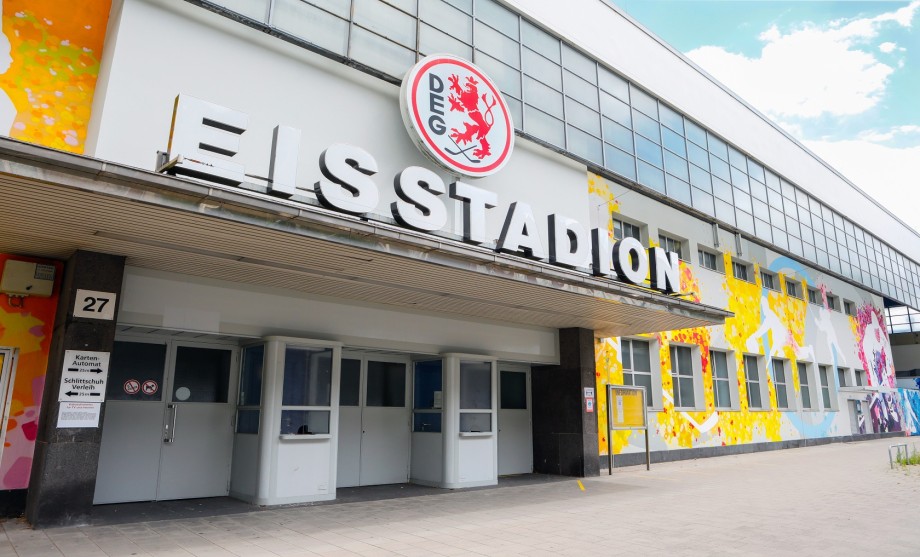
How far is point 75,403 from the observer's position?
24.0 ft

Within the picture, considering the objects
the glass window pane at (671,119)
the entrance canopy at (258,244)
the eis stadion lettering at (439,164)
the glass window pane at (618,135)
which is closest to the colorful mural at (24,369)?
the entrance canopy at (258,244)

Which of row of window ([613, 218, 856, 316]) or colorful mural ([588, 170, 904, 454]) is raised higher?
row of window ([613, 218, 856, 316])

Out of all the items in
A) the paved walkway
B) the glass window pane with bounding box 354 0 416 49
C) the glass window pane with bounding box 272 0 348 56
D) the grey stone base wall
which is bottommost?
the paved walkway

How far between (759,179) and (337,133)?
61.7ft

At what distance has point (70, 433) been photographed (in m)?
7.23

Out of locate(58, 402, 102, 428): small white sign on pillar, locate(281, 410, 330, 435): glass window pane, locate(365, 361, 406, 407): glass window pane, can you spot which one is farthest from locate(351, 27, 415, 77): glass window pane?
locate(58, 402, 102, 428): small white sign on pillar

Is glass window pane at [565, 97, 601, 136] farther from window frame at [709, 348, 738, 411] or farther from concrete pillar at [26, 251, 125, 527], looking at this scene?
concrete pillar at [26, 251, 125, 527]

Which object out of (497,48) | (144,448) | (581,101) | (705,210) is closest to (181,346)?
(144,448)

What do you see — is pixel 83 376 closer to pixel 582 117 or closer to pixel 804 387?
pixel 582 117

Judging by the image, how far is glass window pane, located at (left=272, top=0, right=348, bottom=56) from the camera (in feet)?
34.4

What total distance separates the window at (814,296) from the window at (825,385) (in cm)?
273

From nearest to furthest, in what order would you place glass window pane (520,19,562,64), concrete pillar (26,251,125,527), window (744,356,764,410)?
concrete pillar (26,251,125,527)
glass window pane (520,19,562,64)
window (744,356,764,410)

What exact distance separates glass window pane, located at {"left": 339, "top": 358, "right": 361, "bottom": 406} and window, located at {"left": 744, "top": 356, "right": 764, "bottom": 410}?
14531 mm

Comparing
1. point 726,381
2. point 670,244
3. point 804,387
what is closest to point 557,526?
point 670,244
